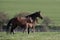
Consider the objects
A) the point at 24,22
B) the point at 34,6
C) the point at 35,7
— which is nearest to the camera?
the point at 24,22

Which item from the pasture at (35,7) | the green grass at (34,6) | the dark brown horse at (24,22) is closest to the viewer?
the dark brown horse at (24,22)

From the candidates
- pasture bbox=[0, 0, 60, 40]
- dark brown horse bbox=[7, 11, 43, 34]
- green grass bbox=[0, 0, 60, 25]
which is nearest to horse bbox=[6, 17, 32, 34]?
dark brown horse bbox=[7, 11, 43, 34]

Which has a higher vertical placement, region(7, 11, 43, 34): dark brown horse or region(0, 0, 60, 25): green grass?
region(0, 0, 60, 25): green grass

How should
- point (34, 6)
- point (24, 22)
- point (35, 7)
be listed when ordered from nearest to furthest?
point (24, 22)
point (35, 7)
point (34, 6)

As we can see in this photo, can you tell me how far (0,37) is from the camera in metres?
9.26

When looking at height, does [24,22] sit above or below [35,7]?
below

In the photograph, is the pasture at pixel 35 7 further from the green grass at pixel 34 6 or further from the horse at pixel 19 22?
the horse at pixel 19 22

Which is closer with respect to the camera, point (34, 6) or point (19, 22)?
point (19, 22)

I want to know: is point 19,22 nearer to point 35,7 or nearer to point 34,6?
point 35,7

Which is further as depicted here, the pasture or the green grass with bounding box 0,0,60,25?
the green grass with bounding box 0,0,60,25

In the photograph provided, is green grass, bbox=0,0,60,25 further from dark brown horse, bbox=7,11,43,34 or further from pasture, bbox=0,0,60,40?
dark brown horse, bbox=7,11,43,34

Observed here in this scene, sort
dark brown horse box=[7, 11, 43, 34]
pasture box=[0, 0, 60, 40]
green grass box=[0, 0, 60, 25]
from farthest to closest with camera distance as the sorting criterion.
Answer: green grass box=[0, 0, 60, 25]
pasture box=[0, 0, 60, 40]
dark brown horse box=[7, 11, 43, 34]

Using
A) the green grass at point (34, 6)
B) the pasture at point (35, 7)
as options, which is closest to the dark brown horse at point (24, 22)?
the pasture at point (35, 7)

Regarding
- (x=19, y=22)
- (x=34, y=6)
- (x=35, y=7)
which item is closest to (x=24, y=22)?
(x=19, y=22)
